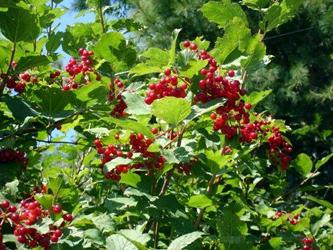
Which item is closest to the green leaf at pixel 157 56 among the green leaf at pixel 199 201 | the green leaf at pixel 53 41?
the green leaf at pixel 199 201

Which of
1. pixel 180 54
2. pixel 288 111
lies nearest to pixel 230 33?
pixel 180 54

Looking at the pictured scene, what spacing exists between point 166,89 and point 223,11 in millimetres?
562

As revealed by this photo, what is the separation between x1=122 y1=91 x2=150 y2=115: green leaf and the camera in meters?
2.34

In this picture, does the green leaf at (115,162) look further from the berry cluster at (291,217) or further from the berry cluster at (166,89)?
the berry cluster at (291,217)

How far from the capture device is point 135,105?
2389 mm

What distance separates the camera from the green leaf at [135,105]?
2.34 meters

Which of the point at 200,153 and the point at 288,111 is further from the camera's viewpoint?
the point at 288,111

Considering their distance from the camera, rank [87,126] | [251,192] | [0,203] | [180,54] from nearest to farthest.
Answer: [0,203] < [180,54] < [87,126] < [251,192]

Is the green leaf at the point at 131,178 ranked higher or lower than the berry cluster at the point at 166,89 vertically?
lower

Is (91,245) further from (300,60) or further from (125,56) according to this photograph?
(300,60)

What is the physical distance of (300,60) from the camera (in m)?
A: 9.20

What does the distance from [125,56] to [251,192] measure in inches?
63.1

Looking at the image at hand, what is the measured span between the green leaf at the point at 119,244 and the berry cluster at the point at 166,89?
545 mm

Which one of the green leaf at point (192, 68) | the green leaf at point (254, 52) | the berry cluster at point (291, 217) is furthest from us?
the berry cluster at point (291, 217)
